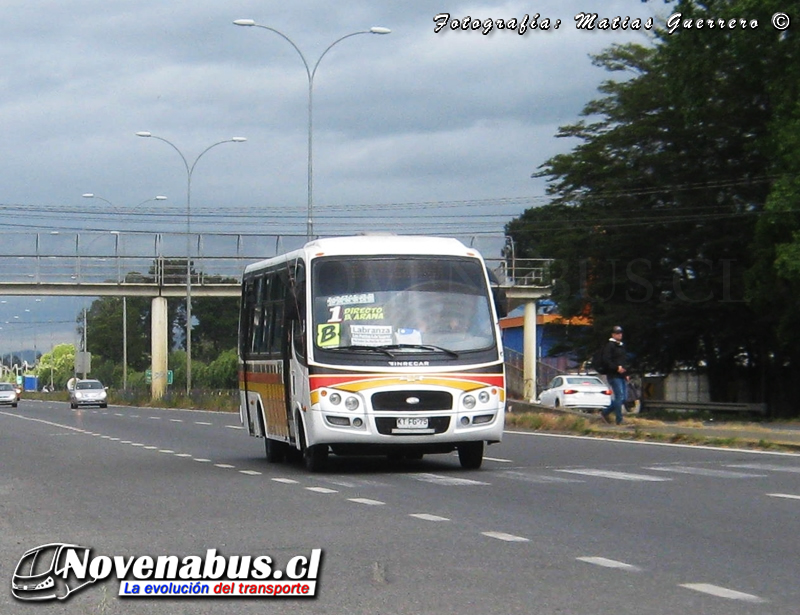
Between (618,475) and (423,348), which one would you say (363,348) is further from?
(618,475)

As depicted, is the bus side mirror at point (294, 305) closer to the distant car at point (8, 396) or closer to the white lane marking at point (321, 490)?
the white lane marking at point (321, 490)

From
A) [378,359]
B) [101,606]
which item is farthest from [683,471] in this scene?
[101,606]

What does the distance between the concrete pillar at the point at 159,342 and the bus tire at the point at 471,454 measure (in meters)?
53.5

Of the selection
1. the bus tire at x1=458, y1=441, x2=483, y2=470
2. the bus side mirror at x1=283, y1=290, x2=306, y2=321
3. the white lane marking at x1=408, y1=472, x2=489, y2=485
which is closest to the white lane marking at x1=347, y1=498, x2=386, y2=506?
the white lane marking at x1=408, y1=472, x2=489, y2=485

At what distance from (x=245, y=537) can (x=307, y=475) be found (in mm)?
7342

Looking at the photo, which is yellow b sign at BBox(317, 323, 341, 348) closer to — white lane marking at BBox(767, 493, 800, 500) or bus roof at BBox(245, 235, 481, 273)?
bus roof at BBox(245, 235, 481, 273)

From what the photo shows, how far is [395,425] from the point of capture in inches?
753

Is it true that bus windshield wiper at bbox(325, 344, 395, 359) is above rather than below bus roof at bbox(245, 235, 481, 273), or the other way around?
below

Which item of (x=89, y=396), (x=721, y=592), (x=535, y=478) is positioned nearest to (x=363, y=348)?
(x=535, y=478)

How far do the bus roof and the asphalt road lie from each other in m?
2.78

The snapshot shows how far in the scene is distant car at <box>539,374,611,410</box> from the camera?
174ft

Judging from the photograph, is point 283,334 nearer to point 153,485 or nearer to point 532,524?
point 153,485

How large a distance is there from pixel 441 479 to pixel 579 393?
115 feet

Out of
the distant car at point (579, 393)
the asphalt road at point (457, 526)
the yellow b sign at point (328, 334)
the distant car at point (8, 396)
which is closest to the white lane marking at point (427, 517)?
the asphalt road at point (457, 526)
